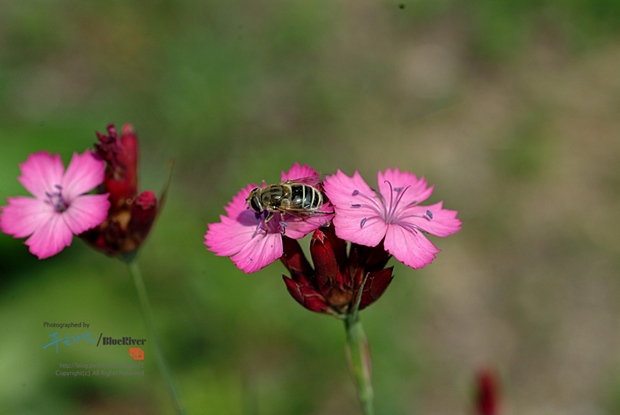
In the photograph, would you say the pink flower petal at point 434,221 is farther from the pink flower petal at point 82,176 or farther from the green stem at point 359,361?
the pink flower petal at point 82,176

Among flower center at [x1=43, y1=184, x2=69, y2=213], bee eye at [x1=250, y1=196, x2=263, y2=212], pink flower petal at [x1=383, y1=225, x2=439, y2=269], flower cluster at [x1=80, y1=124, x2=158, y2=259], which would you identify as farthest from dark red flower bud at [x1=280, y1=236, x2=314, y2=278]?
flower center at [x1=43, y1=184, x2=69, y2=213]

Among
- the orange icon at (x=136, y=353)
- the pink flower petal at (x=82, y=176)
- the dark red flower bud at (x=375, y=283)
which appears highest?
the pink flower petal at (x=82, y=176)

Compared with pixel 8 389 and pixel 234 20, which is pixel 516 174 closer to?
pixel 234 20

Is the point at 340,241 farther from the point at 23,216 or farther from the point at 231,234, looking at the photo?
the point at 23,216

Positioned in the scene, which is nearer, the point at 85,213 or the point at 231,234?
the point at 231,234

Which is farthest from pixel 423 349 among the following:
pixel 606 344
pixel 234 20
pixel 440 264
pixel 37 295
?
pixel 234 20

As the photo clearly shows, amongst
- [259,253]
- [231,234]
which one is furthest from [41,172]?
[259,253]

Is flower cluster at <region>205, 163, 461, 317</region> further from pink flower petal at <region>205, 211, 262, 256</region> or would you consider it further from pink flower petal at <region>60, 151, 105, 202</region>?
pink flower petal at <region>60, 151, 105, 202</region>
